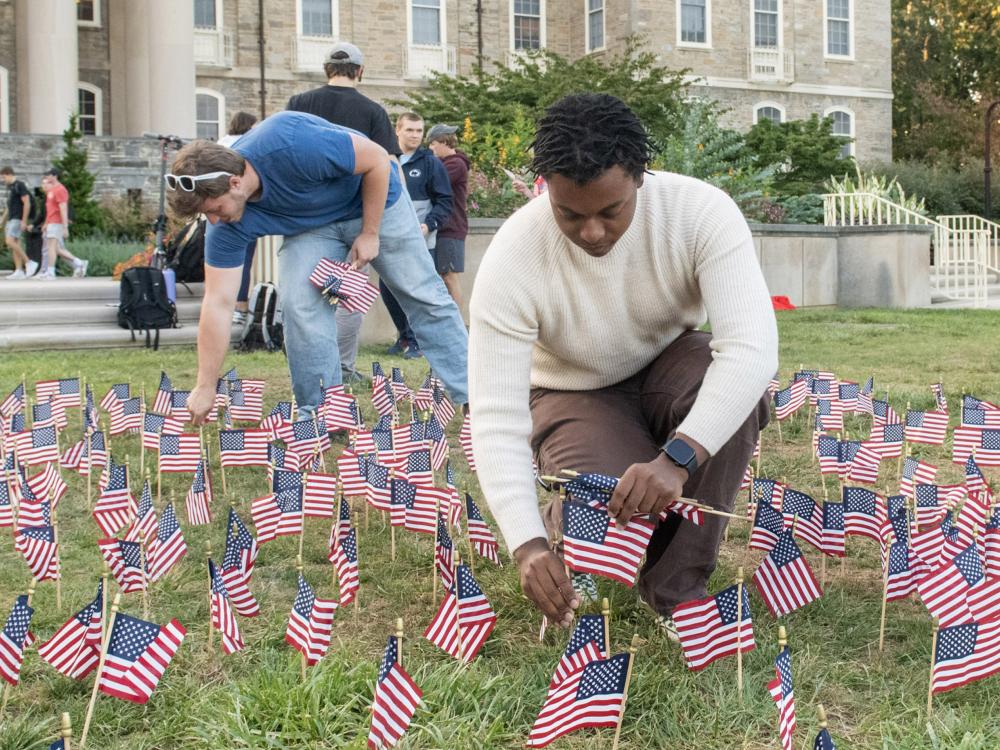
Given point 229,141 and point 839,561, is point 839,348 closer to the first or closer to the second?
point 229,141

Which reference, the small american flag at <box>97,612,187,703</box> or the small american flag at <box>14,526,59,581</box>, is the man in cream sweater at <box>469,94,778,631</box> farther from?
the small american flag at <box>14,526,59,581</box>

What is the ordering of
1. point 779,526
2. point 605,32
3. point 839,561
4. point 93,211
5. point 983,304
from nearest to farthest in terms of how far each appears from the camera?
point 779,526 < point 839,561 < point 983,304 < point 93,211 < point 605,32

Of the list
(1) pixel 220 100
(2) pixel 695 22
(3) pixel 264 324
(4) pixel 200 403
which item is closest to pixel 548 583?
(4) pixel 200 403

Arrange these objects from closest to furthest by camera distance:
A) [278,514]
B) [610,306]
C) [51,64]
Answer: [610,306] < [278,514] < [51,64]

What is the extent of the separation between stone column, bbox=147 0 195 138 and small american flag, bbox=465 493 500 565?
21490mm

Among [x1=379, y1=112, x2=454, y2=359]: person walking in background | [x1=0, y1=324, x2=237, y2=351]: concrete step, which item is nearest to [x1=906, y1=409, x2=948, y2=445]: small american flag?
[x1=379, y1=112, x2=454, y2=359]: person walking in background

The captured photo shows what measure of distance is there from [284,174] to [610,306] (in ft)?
8.04

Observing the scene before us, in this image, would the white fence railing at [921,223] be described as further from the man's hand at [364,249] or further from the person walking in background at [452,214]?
the man's hand at [364,249]

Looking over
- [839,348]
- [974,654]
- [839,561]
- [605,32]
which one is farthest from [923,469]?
[605,32]

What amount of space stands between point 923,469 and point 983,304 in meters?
13.8

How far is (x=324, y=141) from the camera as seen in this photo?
5.24m

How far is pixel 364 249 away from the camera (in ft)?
18.0

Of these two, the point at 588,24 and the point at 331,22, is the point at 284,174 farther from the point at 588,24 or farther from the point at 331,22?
the point at 588,24

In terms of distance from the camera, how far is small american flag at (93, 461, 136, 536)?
4156 mm
